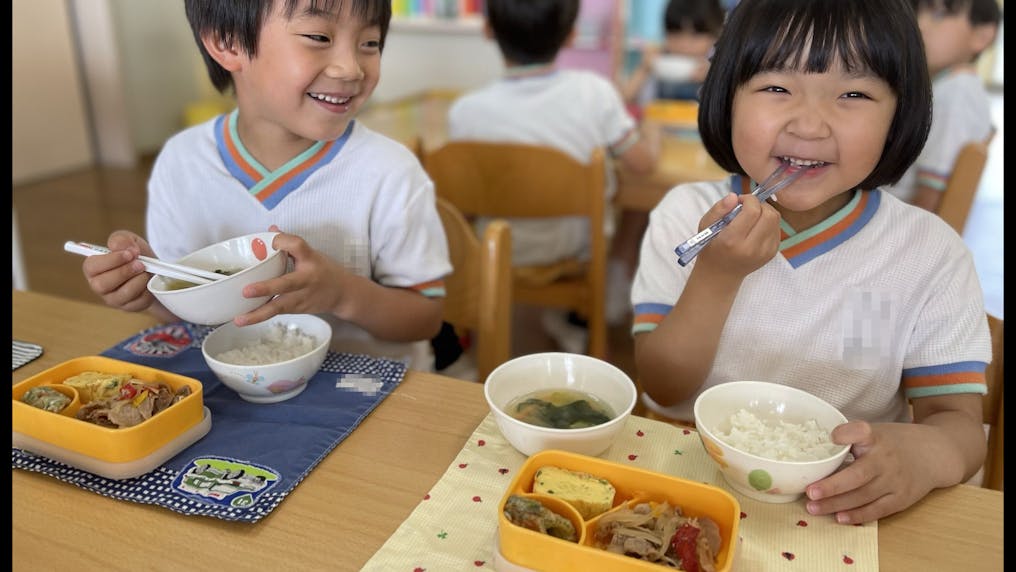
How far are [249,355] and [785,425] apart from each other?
0.58m

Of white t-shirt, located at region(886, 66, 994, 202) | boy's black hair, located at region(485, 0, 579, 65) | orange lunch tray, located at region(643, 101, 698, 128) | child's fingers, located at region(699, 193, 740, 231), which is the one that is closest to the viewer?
child's fingers, located at region(699, 193, 740, 231)

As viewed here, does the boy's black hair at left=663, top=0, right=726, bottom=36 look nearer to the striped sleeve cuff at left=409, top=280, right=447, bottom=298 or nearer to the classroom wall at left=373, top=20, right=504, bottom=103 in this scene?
the classroom wall at left=373, top=20, right=504, bottom=103

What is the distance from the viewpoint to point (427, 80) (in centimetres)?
460

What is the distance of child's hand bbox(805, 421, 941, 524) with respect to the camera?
26.5 inches

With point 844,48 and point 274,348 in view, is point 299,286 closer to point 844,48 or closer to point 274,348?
point 274,348

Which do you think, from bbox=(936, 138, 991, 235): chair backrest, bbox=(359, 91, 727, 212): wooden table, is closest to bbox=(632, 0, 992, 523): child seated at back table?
bbox=(359, 91, 727, 212): wooden table

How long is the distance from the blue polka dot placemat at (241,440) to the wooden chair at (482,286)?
0.24 meters

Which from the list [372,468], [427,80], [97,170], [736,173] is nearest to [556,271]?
[736,173]

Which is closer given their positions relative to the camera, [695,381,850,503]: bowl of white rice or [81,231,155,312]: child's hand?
[695,381,850,503]: bowl of white rice

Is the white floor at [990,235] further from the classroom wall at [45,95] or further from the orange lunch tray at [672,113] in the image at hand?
the classroom wall at [45,95]

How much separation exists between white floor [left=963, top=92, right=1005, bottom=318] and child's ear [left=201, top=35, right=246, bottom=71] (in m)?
1.01

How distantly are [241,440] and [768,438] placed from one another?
0.51 metres

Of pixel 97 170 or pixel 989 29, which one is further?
pixel 97 170

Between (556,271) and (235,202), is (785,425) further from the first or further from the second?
(556,271)
